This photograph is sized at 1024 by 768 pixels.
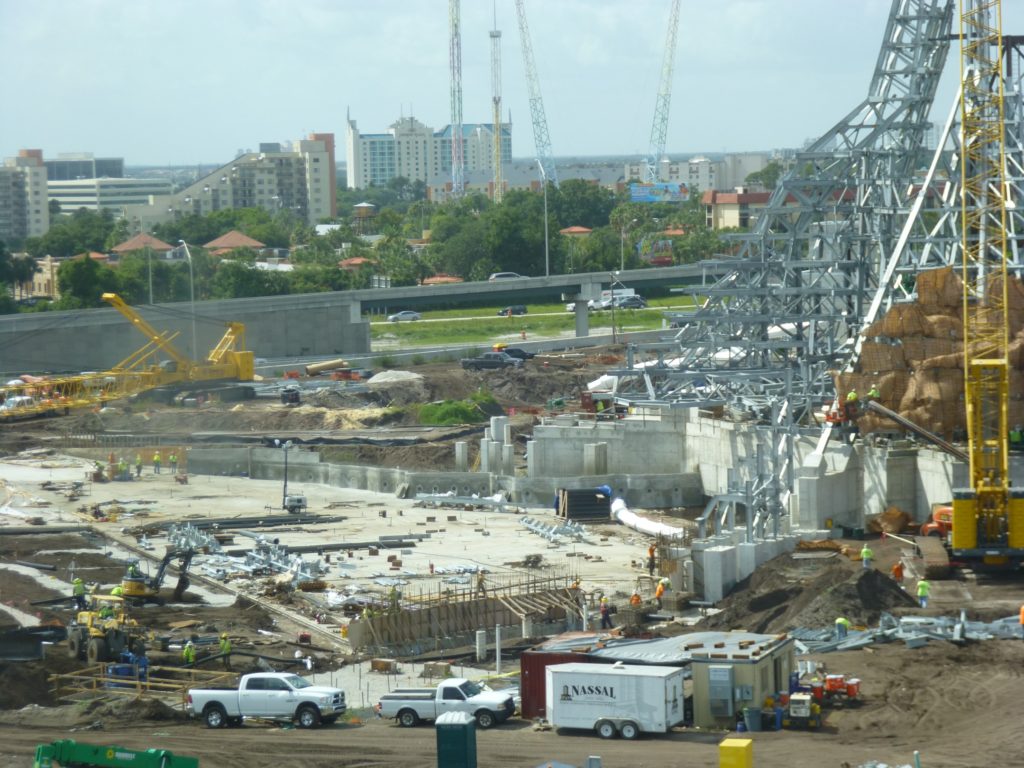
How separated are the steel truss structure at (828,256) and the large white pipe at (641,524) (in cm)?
531

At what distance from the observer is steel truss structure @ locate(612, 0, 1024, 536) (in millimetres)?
64938

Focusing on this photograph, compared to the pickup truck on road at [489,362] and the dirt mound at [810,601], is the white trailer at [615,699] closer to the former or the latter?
the dirt mound at [810,601]

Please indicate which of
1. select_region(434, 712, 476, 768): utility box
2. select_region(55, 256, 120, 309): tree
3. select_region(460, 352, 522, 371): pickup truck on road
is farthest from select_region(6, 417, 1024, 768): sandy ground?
select_region(55, 256, 120, 309): tree

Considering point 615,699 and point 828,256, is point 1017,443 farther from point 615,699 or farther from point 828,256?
point 615,699

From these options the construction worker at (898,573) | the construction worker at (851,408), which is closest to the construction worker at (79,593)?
the construction worker at (898,573)

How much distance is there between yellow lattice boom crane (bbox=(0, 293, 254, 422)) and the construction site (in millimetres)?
351

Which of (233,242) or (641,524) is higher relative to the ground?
(233,242)

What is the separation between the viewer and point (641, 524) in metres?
59.4

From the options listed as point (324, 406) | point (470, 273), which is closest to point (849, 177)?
point (324, 406)

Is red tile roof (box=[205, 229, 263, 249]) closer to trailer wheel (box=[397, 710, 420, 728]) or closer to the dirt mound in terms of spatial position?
the dirt mound

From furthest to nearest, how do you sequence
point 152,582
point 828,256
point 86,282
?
point 86,282
point 828,256
point 152,582

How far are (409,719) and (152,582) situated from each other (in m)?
16.0

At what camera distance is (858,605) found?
4062 centimetres

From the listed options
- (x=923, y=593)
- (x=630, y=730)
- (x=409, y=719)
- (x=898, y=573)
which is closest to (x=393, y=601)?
(x=409, y=719)
